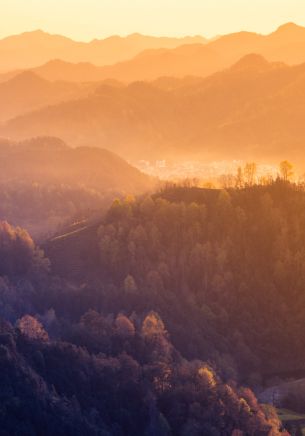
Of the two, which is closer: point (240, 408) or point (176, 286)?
point (240, 408)

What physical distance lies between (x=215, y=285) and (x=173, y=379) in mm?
38978

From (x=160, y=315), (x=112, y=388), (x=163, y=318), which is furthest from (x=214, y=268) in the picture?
(x=112, y=388)

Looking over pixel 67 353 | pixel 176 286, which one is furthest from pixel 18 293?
pixel 67 353

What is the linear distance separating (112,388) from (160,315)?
96.1ft

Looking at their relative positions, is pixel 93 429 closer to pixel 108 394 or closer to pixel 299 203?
pixel 108 394

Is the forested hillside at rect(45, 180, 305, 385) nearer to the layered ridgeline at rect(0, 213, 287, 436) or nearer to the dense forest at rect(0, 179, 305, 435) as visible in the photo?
the dense forest at rect(0, 179, 305, 435)

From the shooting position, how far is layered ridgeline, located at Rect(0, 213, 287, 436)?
68188mm

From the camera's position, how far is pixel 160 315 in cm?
10406

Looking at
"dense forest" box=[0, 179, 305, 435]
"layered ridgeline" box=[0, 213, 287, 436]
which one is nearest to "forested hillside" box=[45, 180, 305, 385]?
"dense forest" box=[0, 179, 305, 435]

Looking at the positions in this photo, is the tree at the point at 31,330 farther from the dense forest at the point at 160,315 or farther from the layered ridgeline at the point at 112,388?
the dense forest at the point at 160,315

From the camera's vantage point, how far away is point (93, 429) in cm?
6750

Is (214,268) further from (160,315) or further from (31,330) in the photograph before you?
(31,330)

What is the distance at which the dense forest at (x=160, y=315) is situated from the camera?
7194 cm

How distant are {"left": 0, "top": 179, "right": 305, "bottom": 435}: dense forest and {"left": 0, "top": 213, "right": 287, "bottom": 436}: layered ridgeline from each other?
0.37 feet
